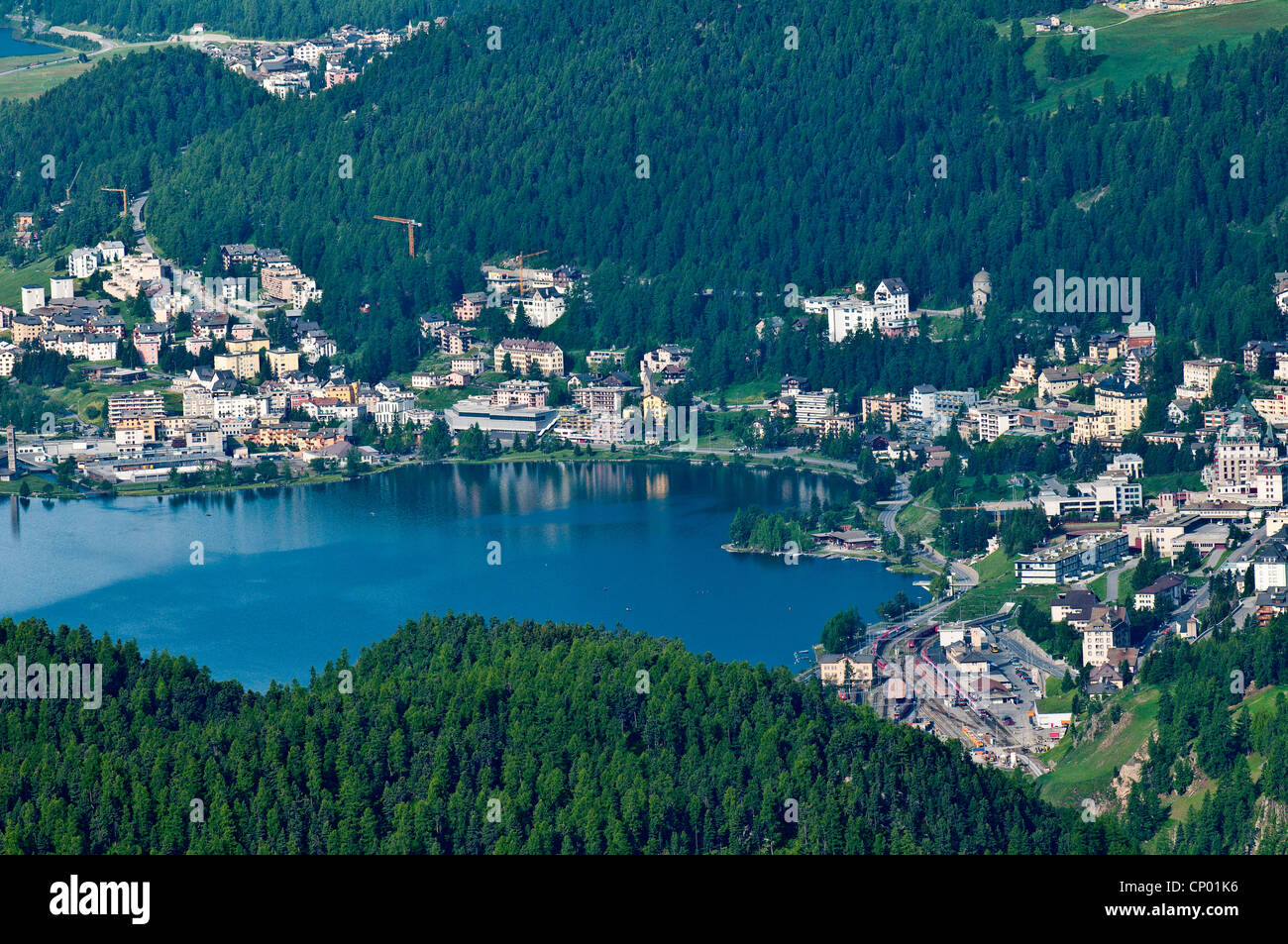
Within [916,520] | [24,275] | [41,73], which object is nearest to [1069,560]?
[916,520]

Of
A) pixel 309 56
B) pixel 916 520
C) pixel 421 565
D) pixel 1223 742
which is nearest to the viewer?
pixel 1223 742

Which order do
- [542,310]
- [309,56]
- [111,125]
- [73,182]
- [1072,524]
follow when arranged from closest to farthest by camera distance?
[1072,524]
[542,310]
[73,182]
[111,125]
[309,56]

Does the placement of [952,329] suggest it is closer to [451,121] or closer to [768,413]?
[768,413]


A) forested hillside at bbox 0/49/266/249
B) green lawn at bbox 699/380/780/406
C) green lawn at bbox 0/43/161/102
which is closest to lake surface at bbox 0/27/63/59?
green lawn at bbox 0/43/161/102

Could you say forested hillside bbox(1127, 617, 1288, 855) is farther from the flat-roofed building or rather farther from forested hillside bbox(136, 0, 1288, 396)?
forested hillside bbox(136, 0, 1288, 396)

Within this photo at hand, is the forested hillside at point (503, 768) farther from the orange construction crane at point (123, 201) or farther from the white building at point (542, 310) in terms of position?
the orange construction crane at point (123, 201)

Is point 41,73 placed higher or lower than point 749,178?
higher

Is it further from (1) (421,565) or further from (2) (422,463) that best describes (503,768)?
(2) (422,463)

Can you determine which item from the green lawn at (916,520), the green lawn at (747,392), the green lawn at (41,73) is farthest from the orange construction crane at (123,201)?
the green lawn at (916,520)
